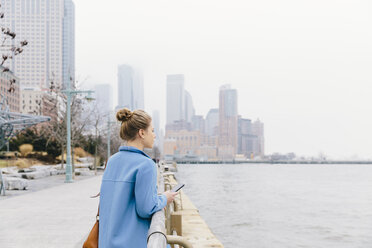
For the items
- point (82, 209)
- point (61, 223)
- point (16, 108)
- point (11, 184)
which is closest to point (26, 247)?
point (61, 223)

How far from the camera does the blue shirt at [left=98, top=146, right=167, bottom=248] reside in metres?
2.43

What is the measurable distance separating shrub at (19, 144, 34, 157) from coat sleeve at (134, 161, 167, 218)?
43787mm

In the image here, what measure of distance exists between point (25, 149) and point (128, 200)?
4399cm

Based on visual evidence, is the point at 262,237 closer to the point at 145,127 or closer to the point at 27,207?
the point at 27,207

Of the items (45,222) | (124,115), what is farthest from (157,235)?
(45,222)

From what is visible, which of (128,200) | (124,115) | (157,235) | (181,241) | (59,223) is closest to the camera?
(157,235)

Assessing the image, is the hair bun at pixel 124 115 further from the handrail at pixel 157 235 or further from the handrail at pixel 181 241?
the handrail at pixel 181 241

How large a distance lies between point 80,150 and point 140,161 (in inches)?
2100

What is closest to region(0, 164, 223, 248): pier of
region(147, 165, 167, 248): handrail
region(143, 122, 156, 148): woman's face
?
region(143, 122, 156, 148): woman's face

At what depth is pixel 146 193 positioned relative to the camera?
2439 millimetres

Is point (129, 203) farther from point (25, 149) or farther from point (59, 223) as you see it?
point (25, 149)

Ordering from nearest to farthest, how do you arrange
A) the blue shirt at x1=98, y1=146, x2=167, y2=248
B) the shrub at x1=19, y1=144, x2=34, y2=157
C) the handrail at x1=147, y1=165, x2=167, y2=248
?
the handrail at x1=147, y1=165, x2=167, y2=248 < the blue shirt at x1=98, y1=146, x2=167, y2=248 < the shrub at x1=19, y1=144, x2=34, y2=157

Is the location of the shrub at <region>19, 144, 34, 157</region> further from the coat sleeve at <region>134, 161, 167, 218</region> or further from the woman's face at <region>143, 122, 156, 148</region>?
the coat sleeve at <region>134, 161, 167, 218</region>

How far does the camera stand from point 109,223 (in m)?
2.51
